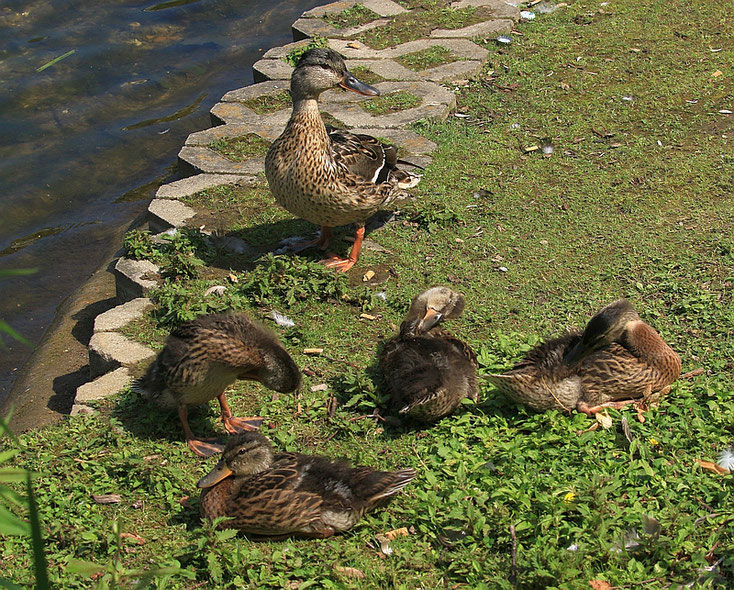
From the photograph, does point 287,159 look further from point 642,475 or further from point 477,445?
point 642,475

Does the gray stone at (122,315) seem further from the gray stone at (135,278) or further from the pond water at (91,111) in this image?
the pond water at (91,111)

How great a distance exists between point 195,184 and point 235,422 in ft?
11.0

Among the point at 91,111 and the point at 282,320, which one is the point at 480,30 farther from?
the point at 282,320

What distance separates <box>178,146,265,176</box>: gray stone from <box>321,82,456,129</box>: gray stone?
3.91 feet

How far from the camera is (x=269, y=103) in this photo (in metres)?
8.94

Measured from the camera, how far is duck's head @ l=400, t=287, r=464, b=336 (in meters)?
5.04

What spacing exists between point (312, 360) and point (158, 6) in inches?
417

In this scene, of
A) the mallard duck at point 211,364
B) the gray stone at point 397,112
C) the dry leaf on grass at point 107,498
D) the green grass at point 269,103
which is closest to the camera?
the dry leaf on grass at point 107,498

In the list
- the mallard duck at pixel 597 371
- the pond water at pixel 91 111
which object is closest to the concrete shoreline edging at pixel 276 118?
the pond water at pixel 91 111

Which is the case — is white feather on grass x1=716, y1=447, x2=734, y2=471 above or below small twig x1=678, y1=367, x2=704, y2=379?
above

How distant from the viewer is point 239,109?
29.1 feet

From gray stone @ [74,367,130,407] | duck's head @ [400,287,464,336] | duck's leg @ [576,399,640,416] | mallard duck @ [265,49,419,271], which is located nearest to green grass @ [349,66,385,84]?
mallard duck @ [265,49,419,271]

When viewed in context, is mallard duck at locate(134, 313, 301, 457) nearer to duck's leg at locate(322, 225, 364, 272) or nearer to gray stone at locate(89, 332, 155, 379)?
gray stone at locate(89, 332, 155, 379)

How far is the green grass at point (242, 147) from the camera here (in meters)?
7.97
